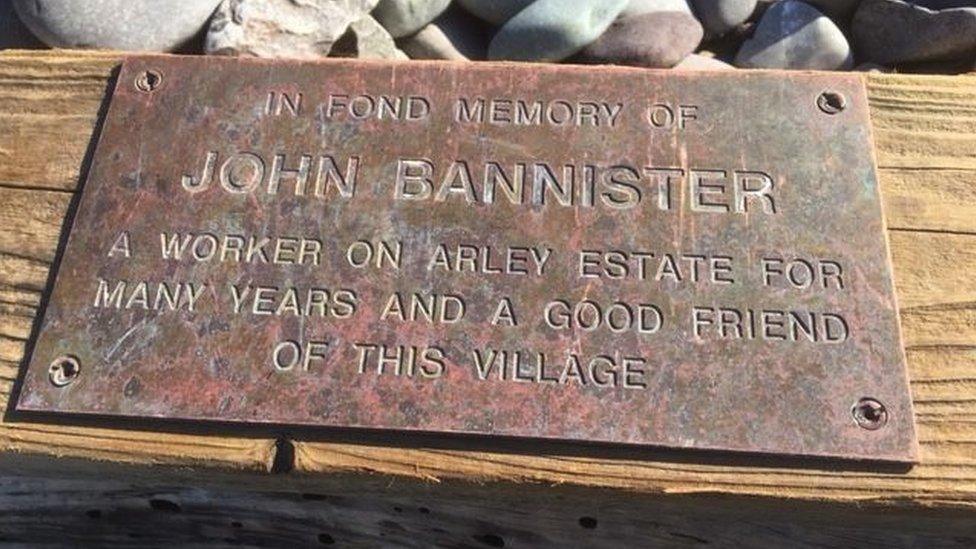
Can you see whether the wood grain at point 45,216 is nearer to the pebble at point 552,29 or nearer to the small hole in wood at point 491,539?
the small hole in wood at point 491,539

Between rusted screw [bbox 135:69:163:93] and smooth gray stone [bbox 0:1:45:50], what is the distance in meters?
0.61

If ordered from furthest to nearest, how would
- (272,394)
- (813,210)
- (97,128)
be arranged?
(97,128) → (813,210) → (272,394)

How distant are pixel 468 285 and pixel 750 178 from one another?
21.6 inches

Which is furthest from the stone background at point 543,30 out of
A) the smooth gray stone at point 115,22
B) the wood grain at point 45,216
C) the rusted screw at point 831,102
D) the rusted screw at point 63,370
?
the rusted screw at point 63,370

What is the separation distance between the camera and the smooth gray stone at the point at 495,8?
227cm

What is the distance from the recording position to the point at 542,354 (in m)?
1.46

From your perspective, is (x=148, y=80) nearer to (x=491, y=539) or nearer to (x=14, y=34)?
(x=14, y=34)

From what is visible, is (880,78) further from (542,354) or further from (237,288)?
(237,288)

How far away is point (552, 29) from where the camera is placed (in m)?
2.19

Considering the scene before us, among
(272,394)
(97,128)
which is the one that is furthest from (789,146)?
(97,128)

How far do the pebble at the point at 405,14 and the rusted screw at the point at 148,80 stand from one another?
0.66 m

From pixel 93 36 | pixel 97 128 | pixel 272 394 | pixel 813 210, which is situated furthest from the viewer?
pixel 93 36

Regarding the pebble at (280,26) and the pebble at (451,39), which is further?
the pebble at (451,39)

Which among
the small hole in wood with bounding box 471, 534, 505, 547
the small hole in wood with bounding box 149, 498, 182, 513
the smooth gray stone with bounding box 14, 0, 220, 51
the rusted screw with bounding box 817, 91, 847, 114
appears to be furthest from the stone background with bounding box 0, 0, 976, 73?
A: the small hole in wood with bounding box 471, 534, 505, 547
